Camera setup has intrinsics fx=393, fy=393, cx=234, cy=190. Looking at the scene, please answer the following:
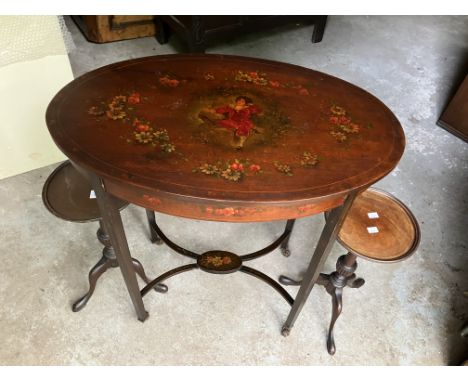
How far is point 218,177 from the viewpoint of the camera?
131 centimetres

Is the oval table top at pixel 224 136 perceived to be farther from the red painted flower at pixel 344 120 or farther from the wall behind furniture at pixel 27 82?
the wall behind furniture at pixel 27 82

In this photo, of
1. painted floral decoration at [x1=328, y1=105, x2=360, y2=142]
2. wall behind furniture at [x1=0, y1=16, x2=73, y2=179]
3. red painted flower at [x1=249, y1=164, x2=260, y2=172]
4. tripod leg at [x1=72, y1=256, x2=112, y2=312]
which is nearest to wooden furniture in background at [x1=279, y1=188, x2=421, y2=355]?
painted floral decoration at [x1=328, y1=105, x2=360, y2=142]

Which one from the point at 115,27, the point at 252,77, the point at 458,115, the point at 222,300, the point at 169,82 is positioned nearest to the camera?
the point at 169,82

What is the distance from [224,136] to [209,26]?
8.25ft

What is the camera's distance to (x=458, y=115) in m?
3.48

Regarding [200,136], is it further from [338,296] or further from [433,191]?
[433,191]

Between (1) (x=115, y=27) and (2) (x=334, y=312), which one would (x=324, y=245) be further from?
(1) (x=115, y=27)

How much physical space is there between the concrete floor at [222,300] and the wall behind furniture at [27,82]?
156 mm

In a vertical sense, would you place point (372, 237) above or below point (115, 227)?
below

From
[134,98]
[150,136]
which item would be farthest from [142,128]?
[134,98]

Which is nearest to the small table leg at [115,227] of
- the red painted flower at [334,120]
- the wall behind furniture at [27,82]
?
the red painted flower at [334,120]

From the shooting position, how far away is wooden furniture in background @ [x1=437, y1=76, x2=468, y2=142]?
3.40 m

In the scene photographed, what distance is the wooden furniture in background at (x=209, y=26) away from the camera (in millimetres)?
3582

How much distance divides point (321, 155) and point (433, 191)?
196 centimetres
